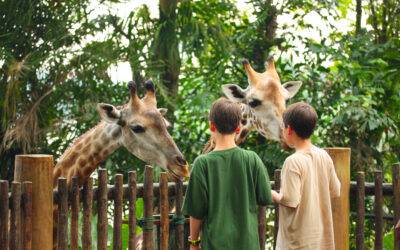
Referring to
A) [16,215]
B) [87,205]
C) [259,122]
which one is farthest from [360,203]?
[16,215]

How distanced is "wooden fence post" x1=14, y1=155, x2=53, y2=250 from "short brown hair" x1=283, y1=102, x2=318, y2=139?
5.79 ft

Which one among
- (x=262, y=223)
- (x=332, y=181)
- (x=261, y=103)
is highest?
(x=261, y=103)

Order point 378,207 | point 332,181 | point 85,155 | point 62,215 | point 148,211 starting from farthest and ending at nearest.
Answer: point 85,155 < point 378,207 < point 148,211 < point 62,215 < point 332,181

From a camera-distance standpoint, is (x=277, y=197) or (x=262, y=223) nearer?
(x=277, y=197)

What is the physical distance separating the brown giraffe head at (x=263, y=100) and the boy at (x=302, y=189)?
112 inches

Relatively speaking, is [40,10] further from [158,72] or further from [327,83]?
[327,83]

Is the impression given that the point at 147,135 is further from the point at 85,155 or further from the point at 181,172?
the point at 85,155

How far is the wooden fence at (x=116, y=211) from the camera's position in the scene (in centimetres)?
604

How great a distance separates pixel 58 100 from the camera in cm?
1192

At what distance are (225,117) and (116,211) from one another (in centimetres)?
164

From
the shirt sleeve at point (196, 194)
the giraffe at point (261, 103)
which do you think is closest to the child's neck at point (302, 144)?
the shirt sleeve at point (196, 194)

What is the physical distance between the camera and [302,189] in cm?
552

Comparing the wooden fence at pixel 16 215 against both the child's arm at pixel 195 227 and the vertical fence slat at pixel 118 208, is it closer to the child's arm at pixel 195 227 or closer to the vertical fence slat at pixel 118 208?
the vertical fence slat at pixel 118 208

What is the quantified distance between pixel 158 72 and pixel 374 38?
3472 mm
